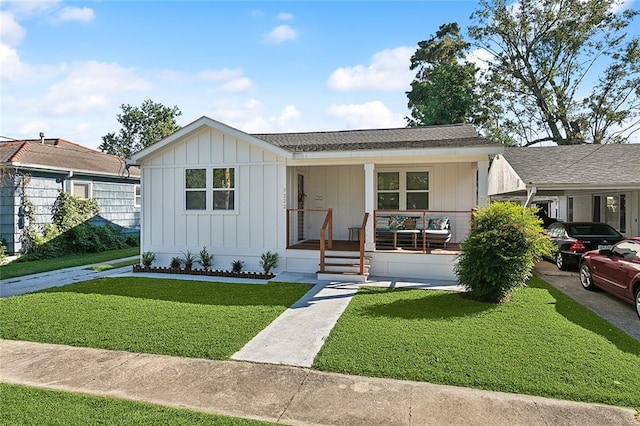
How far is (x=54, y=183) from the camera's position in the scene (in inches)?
571

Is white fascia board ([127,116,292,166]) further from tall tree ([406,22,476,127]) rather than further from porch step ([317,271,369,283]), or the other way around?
tall tree ([406,22,476,127])

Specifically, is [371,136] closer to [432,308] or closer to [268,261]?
[268,261]

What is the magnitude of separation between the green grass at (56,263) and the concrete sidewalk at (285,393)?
6.96m

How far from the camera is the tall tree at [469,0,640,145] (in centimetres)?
2400

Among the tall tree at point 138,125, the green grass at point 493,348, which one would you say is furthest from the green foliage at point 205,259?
the tall tree at point 138,125

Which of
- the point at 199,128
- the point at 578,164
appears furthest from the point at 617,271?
the point at 199,128

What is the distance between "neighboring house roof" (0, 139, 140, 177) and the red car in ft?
54.8

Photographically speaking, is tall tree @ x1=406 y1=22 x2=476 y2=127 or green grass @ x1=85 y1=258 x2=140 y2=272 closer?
green grass @ x1=85 y1=258 x2=140 y2=272

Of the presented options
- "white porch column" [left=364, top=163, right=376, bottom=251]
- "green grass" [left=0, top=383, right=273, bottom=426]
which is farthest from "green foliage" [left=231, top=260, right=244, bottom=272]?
"green grass" [left=0, top=383, right=273, bottom=426]

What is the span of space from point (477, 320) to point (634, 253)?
358 centimetres

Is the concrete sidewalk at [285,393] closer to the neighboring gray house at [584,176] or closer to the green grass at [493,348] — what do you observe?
the green grass at [493,348]

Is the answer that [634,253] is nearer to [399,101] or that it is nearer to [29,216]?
[29,216]

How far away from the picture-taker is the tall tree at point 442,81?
2711 centimetres

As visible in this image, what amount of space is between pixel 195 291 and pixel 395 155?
572 centimetres
